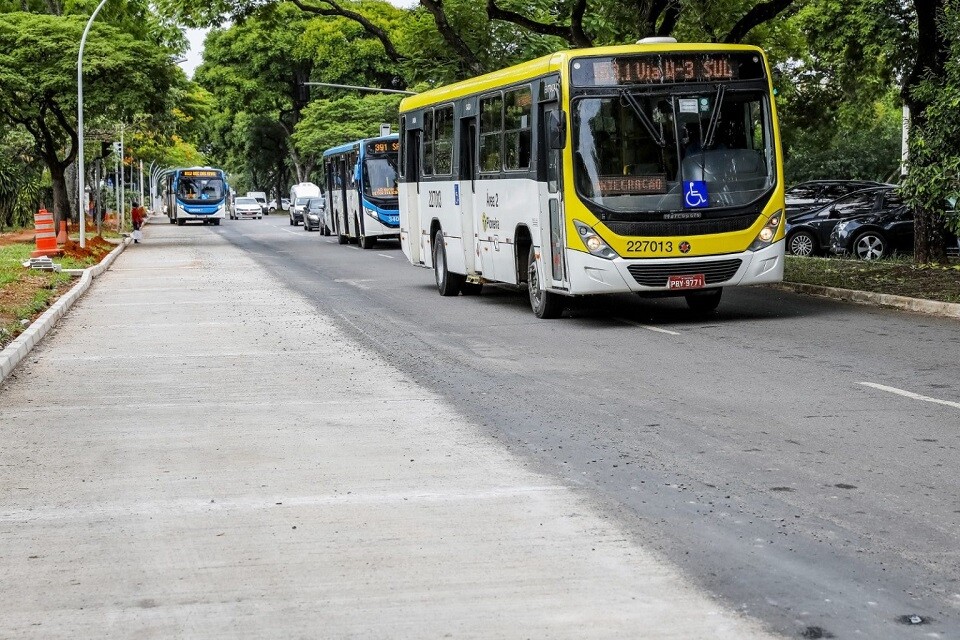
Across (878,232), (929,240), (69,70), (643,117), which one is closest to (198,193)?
(69,70)

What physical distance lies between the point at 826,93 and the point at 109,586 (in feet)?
124

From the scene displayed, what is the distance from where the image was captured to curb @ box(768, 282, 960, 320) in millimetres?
16516

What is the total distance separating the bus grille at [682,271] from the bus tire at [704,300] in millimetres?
1193

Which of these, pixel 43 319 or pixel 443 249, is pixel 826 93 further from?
pixel 43 319

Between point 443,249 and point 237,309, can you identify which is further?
point 443,249

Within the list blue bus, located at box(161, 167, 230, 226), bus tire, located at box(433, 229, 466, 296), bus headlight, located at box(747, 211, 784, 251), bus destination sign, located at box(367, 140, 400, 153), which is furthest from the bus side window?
blue bus, located at box(161, 167, 230, 226)

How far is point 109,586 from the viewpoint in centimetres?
559

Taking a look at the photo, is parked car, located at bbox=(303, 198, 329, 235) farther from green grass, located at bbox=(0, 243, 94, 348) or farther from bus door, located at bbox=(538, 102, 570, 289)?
bus door, located at bbox=(538, 102, 570, 289)

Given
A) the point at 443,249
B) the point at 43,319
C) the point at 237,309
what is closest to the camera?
the point at 43,319

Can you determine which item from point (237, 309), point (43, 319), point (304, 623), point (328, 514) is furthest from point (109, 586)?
point (237, 309)

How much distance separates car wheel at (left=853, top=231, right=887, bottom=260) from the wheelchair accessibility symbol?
38.4 feet

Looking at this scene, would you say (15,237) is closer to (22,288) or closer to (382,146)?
(382,146)

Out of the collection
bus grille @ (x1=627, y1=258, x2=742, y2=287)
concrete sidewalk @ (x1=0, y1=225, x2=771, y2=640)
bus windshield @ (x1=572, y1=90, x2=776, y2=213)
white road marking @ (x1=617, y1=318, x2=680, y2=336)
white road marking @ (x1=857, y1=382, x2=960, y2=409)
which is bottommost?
white road marking @ (x1=617, y1=318, x2=680, y2=336)

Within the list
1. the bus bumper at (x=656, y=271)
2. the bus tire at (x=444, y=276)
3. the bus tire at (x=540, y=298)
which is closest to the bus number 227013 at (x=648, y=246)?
the bus bumper at (x=656, y=271)
